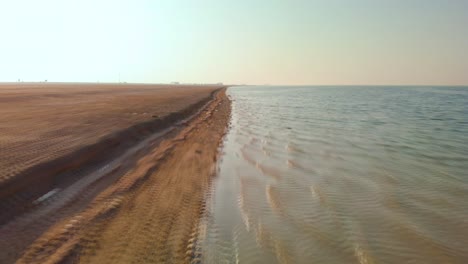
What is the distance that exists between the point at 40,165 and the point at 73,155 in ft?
5.15

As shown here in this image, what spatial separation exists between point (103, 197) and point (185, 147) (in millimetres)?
6722

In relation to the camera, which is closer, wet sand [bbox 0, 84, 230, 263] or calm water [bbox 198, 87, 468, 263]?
wet sand [bbox 0, 84, 230, 263]

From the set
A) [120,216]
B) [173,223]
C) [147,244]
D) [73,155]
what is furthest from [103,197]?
[73,155]

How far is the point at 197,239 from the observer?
5.93 meters

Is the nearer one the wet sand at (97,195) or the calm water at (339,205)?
the wet sand at (97,195)

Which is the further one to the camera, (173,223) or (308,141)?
(308,141)

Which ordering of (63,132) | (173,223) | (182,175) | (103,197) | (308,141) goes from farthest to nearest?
1. (308,141)
2. (63,132)
3. (182,175)
4. (103,197)
5. (173,223)

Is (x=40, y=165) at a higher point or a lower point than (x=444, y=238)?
higher

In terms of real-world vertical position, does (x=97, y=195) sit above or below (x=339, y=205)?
above

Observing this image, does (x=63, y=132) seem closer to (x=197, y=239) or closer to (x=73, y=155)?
(x=73, y=155)

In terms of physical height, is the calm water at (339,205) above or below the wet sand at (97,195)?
below

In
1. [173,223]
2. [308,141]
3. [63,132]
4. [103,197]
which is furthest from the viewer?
[308,141]

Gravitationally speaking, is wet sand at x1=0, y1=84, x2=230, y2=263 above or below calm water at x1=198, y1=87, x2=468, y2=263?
above

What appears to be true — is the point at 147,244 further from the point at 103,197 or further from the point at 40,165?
the point at 40,165
